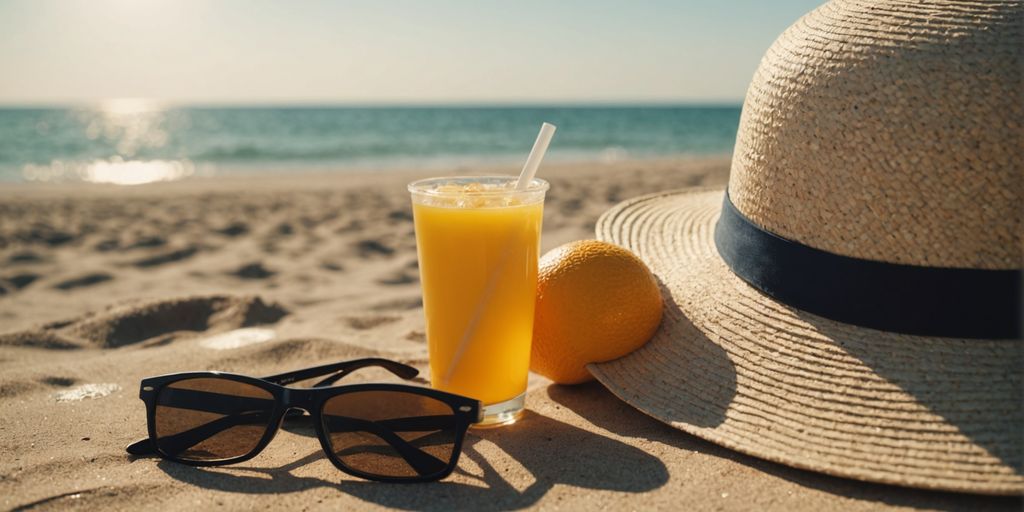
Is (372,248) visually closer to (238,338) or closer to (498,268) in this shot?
(238,338)

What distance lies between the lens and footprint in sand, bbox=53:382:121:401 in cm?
202

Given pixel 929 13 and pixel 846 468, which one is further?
pixel 929 13

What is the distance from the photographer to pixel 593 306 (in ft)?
5.75

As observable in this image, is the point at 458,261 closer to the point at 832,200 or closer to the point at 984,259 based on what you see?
the point at 832,200

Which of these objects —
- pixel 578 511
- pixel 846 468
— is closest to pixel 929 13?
pixel 846 468

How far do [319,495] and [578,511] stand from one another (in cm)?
52

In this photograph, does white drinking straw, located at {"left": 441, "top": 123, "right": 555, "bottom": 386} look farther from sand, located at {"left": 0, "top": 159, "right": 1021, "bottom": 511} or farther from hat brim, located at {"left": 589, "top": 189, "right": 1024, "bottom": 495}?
hat brim, located at {"left": 589, "top": 189, "right": 1024, "bottom": 495}

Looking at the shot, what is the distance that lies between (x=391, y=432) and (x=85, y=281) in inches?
102

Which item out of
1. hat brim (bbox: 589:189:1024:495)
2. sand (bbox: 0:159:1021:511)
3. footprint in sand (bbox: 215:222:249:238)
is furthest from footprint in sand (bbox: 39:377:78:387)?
footprint in sand (bbox: 215:222:249:238)

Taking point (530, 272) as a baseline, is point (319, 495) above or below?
below

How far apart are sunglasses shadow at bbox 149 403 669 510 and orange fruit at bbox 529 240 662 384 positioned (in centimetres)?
21

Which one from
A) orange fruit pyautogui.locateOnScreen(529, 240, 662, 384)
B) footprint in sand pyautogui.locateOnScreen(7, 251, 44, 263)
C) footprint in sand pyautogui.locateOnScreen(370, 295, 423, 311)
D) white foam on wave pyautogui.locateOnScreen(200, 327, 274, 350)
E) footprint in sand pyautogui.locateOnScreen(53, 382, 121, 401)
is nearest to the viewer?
orange fruit pyautogui.locateOnScreen(529, 240, 662, 384)

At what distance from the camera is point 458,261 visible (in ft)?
5.33

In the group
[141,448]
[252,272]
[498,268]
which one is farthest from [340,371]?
[252,272]
